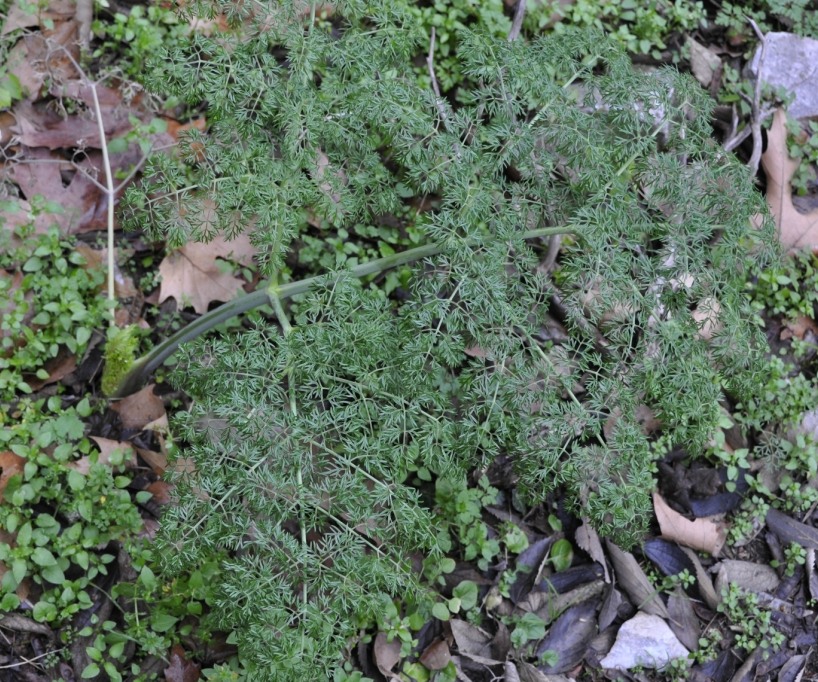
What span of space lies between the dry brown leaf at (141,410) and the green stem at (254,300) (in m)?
0.09

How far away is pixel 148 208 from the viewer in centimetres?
260

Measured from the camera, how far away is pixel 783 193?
3.77 m

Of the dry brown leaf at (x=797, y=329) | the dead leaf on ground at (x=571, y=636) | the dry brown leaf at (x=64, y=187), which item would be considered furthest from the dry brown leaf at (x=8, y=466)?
the dry brown leaf at (x=797, y=329)

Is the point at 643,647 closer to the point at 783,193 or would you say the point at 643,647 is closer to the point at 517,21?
→ the point at 783,193

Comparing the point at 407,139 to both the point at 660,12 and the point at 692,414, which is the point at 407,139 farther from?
the point at 660,12

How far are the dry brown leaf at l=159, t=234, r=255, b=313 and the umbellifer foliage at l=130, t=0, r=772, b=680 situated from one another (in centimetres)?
74

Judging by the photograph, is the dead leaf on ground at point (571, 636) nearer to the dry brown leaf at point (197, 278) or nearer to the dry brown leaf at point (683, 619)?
the dry brown leaf at point (683, 619)

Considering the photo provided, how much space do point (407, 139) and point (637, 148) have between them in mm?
741

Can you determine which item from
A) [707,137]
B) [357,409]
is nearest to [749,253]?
[707,137]

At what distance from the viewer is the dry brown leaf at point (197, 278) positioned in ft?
11.1

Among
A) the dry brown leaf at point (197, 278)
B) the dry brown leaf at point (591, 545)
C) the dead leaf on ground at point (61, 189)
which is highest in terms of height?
the dead leaf on ground at point (61, 189)

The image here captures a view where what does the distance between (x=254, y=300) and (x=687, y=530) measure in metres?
1.88

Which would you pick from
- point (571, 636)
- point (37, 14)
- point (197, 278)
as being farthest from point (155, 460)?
point (37, 14)

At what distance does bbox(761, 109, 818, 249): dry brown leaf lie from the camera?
3734mm
